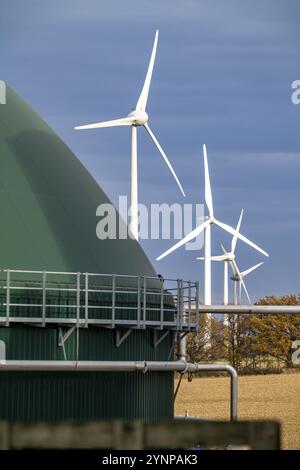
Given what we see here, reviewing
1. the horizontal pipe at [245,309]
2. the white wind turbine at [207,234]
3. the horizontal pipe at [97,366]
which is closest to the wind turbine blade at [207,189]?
the white wind turbine at [207,234]

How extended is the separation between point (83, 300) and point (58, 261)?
1.91m

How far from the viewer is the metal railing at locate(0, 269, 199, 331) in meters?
37.2

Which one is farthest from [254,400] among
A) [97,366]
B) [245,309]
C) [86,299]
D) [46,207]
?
[86,299]

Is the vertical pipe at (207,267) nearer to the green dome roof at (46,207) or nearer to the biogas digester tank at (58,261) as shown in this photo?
the green dome roof at (46,207)

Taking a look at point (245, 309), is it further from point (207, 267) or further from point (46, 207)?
point (207, 267)

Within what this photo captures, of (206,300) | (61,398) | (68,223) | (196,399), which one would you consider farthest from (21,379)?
(206,300)

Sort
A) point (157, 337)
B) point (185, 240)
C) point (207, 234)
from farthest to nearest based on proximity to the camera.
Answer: point (207, 234) → point (185, 240) → point (157, 337)

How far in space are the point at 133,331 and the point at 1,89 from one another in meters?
11.6

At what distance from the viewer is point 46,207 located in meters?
41.0

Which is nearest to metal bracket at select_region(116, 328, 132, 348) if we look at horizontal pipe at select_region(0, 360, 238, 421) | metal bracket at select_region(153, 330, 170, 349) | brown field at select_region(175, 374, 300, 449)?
horizontal pipe at select_region(0, 360, 238, 421)

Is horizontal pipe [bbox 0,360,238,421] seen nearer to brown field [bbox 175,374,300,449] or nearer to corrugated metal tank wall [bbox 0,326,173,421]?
corrugated metal tank wall [bbox 0,326,173,421]

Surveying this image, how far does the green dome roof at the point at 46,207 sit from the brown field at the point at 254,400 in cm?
1343

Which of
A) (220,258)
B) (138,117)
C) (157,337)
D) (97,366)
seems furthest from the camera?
(220,258)

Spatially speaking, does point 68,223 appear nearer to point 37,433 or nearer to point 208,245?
point 37,433
